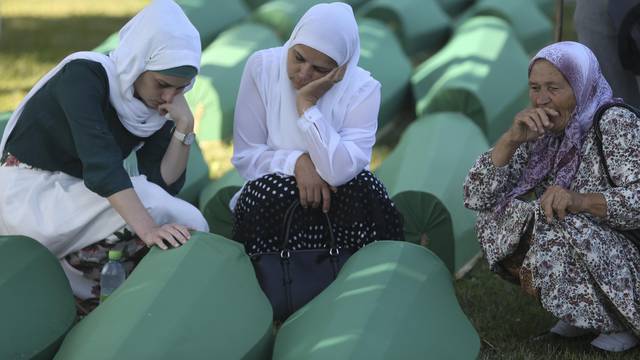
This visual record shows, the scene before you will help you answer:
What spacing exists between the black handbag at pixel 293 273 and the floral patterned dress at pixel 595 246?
59cm

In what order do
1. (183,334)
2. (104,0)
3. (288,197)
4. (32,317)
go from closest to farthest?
1. (183,334)
2. (32,317)
3. (288,197)
4. (104,0)

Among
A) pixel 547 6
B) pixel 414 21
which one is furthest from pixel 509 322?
pixel 547 6

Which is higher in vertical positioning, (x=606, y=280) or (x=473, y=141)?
(x=606, y=280)

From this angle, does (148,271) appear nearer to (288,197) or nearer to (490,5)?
(288,197)

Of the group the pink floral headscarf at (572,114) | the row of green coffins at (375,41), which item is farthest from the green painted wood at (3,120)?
the pink floral headscarf at (572,114)

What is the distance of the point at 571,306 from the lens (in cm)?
334

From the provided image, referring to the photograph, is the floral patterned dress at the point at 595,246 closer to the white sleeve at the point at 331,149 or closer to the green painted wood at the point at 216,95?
the white sleeve at the point at 331,149

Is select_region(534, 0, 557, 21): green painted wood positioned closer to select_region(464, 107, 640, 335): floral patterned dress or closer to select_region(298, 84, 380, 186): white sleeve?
select_region(298, 84, 380, 186): white sleeve

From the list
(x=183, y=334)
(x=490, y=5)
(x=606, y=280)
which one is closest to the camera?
(x=183, y=334)

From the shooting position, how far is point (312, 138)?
366cm

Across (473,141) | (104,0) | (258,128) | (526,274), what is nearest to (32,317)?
(258,128)

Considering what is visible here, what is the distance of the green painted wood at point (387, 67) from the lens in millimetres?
6109

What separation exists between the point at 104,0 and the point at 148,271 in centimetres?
742

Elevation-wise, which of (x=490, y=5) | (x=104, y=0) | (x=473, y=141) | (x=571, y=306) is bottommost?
(x=104, y=0)
